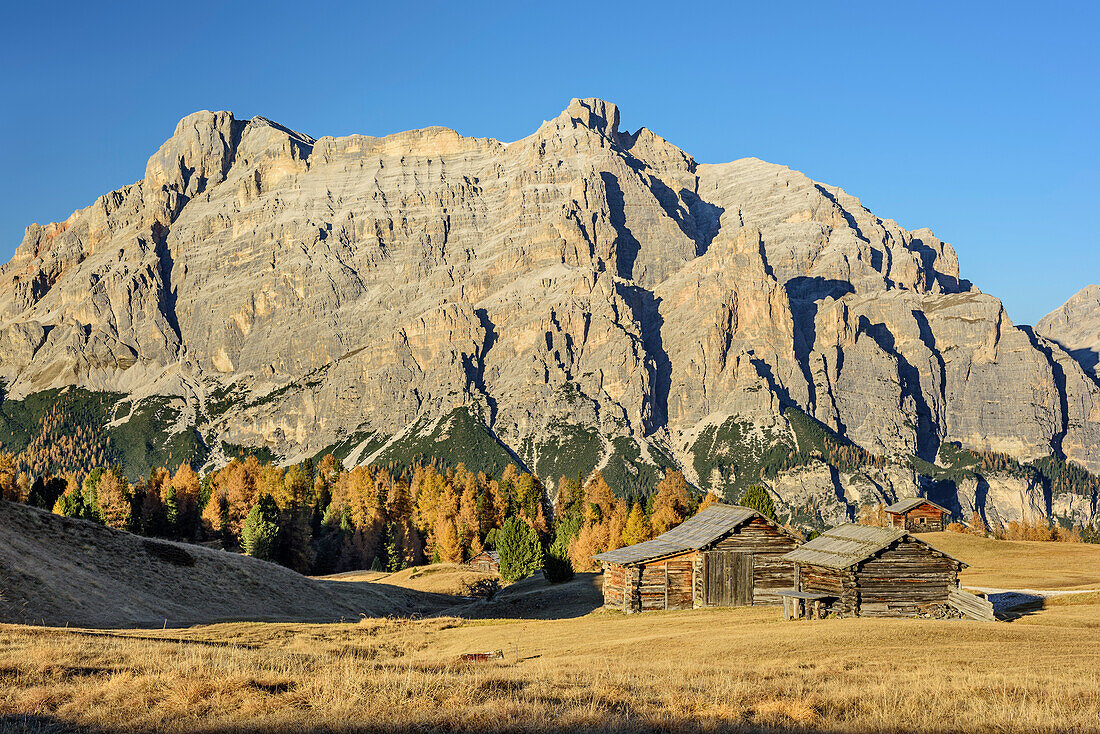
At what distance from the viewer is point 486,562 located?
105m

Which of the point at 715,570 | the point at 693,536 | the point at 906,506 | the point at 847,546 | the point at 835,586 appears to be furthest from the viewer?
the point at 906,506

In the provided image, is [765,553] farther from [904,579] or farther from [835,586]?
[904,579]

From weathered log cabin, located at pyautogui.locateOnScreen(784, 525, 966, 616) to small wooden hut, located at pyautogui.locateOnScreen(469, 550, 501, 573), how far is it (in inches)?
2377

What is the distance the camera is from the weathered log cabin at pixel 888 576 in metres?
46.0

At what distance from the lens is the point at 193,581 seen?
5862 cm

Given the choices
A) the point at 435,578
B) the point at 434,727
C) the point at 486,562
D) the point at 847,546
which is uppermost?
the point at 847,546

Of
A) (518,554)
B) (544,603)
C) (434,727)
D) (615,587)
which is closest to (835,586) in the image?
(615,587)

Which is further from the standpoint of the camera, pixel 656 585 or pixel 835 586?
pixel 656 585

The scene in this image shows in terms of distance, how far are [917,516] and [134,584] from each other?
274 feet

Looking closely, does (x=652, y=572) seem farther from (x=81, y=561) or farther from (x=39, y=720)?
(x=39, y=720)

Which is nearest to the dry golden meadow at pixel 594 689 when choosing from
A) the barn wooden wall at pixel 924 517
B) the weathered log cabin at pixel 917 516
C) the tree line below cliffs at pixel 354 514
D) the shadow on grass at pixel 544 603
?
the shadow on grass at pixel 544 603

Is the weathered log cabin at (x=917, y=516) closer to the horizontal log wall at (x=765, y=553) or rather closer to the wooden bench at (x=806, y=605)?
the horizontal log wall at (x=765, y=553)

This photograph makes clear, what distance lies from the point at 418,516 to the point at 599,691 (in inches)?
4786

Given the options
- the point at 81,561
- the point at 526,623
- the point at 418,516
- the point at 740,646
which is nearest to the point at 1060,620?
the point at 740,646
